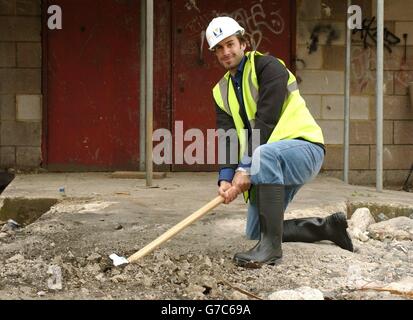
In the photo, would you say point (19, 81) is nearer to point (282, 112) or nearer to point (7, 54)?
point (7, 54)

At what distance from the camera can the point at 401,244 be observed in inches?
187

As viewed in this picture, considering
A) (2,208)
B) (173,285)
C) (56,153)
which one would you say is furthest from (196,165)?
(173,285)

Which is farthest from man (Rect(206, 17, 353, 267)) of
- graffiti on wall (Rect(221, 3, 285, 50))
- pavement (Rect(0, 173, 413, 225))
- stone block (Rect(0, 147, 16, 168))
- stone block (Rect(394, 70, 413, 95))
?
stone block (Rect(394, 70, 413, 95))

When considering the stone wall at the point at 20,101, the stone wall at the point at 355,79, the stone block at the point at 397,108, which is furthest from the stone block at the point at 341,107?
the stone wall at the point at 20,101

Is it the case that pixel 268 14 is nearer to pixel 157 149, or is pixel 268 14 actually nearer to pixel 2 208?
pixel 157 149

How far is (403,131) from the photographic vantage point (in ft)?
27.7

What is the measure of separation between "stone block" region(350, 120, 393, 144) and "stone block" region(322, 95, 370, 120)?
0.28 ft

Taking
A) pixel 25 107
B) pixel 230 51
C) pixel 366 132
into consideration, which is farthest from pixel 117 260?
pixel 366 132

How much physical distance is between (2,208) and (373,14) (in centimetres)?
491

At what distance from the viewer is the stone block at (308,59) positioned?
8.29 metres

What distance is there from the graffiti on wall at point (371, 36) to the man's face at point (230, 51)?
4.66m

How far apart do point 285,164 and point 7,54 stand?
5.08 metres

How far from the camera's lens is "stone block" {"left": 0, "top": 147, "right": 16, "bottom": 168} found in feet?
26.4

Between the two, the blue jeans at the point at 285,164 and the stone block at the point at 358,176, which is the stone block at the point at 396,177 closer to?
the stone block at the point at 358,176
